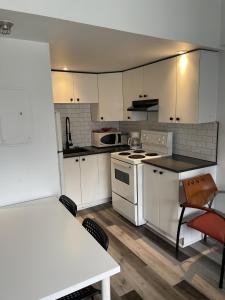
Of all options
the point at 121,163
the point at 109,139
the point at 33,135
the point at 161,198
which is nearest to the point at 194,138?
the point at 161,198

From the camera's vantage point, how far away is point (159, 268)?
226 cm

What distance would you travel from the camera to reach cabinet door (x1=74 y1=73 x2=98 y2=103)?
3578 millimetres

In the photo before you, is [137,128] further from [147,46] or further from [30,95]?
[30,95]

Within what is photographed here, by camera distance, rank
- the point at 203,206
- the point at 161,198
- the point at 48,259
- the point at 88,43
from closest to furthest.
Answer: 1. the point at 48,259
2. the point at 88,43
3. the point at 203,206
4. the point at 161,198

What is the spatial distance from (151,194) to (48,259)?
6.07 feet

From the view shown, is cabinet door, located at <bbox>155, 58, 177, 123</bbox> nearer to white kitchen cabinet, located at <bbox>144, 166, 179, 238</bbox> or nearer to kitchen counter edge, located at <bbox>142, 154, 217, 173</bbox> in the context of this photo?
kitchen counter edge, located at <bbox>142, 154, 217, 173</bbox>

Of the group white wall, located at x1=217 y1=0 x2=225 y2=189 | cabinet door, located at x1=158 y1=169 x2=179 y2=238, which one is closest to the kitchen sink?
cabinet door, located at x1=158 y1=169 x2=179 y2=238

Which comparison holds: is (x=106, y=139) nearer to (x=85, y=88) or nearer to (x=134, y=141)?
(x=134, y=141)

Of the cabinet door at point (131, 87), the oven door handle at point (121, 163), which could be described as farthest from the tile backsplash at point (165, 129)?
the oven door handle at point (121, 163)

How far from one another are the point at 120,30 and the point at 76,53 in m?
0.84

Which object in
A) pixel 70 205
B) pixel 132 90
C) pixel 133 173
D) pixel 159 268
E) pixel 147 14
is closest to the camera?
pixel 147 14

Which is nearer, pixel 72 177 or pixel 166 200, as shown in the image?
pixel 166 200

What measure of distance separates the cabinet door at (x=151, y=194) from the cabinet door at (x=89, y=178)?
980 millimetres

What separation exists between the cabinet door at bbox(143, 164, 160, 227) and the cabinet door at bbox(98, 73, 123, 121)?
129 cm
